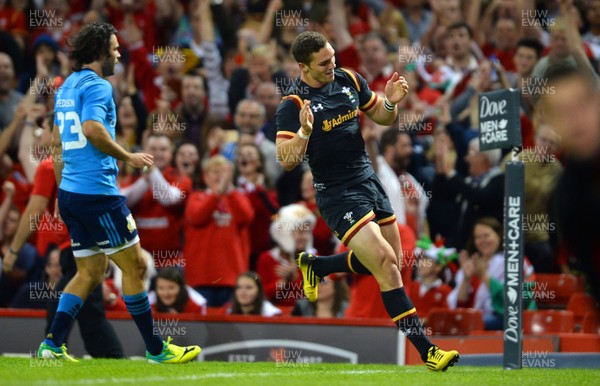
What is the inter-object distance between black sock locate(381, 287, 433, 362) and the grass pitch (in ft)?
0.77

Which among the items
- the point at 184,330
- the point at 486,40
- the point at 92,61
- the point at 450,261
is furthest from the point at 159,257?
the point at 486,40

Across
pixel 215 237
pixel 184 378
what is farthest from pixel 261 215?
pixel 184 378

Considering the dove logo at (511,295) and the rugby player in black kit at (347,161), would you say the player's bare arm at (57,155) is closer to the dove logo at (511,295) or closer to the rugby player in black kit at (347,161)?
the rugby player in black kit at (347,161)

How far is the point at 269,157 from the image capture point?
13680 mm

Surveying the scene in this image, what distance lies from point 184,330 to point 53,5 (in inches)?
306

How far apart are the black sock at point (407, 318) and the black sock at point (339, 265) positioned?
665mm

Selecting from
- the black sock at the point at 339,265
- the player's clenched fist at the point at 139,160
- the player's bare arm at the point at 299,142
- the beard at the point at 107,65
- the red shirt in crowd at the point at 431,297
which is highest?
the beard at the point at 107,65

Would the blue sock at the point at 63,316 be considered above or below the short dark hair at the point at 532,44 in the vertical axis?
below

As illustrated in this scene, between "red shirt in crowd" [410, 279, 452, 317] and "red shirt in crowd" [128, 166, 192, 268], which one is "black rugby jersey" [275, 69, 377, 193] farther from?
"red shirt in crowd" [128, 166, 192, 268]

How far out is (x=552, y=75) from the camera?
203 inches

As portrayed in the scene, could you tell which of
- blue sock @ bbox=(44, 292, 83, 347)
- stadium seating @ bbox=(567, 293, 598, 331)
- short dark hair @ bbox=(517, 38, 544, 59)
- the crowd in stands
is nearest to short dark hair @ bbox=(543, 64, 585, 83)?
the crowd in stands

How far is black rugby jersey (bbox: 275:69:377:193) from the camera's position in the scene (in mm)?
8820

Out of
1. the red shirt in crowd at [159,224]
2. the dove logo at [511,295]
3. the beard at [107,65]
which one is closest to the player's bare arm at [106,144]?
the beard at [107,65]

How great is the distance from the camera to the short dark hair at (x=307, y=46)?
8.70m
